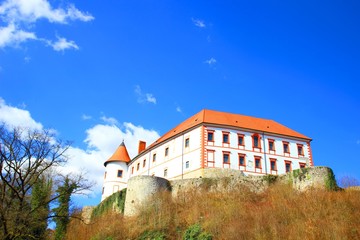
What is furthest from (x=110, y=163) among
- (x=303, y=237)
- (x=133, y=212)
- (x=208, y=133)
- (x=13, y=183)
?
(x=303, y=237)

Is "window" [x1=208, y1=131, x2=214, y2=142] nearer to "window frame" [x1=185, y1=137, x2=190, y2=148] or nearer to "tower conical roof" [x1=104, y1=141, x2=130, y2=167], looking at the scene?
"window frame" [x1=185, y1=137, x2=190, y2=148]

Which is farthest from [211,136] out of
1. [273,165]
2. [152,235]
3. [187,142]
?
[152,235]

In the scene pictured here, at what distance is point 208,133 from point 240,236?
16882 mm

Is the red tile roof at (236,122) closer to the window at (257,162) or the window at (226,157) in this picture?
the window at (226,157)

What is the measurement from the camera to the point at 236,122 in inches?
1617

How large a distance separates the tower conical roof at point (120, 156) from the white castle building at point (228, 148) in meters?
7.03

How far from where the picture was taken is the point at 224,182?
100ft

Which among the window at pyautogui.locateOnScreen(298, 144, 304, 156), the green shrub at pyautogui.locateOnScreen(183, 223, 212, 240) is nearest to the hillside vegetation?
the green shrub at pyautogui.locateOnScreen(183, 223, 212, 240)

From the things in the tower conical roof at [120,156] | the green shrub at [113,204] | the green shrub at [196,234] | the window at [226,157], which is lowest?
the green shrub at [196,234]

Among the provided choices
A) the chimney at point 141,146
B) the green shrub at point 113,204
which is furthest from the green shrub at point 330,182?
the chimney at point 141,146

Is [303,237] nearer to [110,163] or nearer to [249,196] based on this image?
[249,196]

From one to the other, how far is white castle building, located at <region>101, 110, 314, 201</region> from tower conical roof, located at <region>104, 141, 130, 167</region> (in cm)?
703

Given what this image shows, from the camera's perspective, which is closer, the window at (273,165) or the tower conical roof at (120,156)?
the window at (273,165)

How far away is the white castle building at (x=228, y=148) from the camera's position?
123ft
